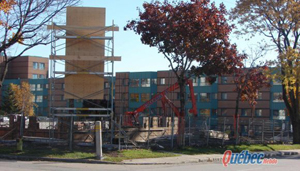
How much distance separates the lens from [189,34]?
69.8 ft

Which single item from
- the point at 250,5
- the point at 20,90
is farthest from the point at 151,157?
the point at 20,90

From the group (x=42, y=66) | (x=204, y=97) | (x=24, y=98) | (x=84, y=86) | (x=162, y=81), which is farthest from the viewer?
(x=42, y=66)

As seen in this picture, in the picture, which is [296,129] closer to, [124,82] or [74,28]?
[74,28]

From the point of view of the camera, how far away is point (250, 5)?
28.7m

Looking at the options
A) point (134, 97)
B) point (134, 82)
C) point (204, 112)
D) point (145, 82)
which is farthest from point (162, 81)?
point (204, 112)

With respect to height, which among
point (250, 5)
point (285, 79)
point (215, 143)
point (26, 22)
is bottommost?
point (215, 143)

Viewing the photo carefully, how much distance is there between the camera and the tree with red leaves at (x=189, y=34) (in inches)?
842

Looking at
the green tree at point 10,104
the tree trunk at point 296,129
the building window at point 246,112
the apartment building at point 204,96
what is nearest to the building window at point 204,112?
the apartment building at point 204,96

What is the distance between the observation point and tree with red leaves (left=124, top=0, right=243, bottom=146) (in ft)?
70.2

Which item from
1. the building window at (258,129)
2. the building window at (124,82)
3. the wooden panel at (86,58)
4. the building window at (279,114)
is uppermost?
the building window at (124,82)

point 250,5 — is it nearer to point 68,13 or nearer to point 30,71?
point 68,13

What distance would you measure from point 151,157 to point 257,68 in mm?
20133

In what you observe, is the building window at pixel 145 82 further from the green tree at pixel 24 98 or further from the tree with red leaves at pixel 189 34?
the tree with red leaves at pixel 189 34

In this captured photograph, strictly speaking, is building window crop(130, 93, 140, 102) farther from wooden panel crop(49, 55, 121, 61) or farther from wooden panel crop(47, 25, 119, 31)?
wooden panel crop(49, 55, 121, 61)
